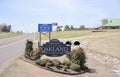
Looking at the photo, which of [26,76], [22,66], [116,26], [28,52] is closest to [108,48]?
[28,52]

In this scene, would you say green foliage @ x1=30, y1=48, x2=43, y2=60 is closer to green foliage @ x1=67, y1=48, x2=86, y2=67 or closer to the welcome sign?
the welcome sign

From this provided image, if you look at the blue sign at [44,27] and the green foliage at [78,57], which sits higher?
the blue sign at [44,27]

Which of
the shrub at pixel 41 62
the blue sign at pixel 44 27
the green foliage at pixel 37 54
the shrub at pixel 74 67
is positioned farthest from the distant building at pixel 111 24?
the shrub at pixel 41 62

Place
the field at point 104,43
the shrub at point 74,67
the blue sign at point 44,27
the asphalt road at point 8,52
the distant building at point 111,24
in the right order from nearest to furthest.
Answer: the shrub at point 74,67 → the asphalt road at point 8,52 → the blue sign at point 44,27 → the field at point 104,43 → the distant building at point 111,24

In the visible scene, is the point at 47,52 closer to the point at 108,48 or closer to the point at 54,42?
the point at 54,42

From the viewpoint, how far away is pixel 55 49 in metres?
21.4

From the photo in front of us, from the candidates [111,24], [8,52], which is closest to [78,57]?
[8,52]

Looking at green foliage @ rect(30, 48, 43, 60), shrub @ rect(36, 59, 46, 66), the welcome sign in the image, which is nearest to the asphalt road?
green foliage @ rect(30, 48, 43, 60)

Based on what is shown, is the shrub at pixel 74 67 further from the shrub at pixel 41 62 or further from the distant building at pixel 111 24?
the distant building at pixel 111 24

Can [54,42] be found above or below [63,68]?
above

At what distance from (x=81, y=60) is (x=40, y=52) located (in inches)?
112

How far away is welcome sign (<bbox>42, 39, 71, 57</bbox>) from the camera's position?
70.0 ft

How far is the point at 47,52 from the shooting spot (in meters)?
21.4

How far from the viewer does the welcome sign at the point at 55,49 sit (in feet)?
70.0
